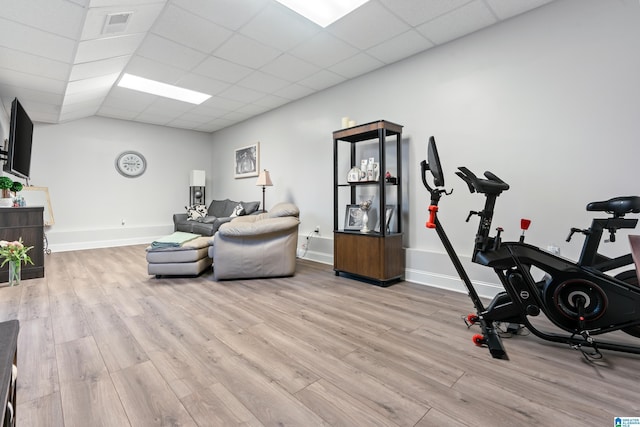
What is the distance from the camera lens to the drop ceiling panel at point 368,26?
2.68m

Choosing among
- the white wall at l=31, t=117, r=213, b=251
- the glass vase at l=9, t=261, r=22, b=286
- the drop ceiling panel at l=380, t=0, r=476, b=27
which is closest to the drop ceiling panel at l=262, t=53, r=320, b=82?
the drop ceiling panel at l=380, t=0, r=476, b=27

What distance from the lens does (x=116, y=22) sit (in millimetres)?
2605

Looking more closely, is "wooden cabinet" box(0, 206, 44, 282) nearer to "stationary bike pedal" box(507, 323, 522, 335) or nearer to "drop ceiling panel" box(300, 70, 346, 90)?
"drop ceiling panel" box(300, 70, 346, 90)

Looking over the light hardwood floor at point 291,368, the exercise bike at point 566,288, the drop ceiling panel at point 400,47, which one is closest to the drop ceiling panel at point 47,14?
the light hardwood floor at point 291,368

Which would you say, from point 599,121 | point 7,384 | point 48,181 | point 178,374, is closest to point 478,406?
point 178,374

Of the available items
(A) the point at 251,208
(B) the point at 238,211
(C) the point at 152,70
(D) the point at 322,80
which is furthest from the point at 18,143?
(D) the point at 322,80

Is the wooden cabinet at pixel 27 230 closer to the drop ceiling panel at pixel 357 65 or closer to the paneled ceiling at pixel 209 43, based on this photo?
the paneled ceiling at pixel 209 43

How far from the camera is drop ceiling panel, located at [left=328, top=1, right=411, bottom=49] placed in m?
2.68

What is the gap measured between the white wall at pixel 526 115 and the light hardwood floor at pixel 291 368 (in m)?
0.96

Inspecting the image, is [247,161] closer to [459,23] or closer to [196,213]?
[196,213]

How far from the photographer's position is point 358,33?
3.01m

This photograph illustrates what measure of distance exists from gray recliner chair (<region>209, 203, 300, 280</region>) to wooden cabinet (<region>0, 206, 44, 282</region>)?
2.07 metres

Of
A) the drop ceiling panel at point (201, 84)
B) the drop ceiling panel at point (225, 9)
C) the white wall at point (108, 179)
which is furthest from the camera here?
the white wall at point (108, 179)

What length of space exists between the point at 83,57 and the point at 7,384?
3.57 metres
